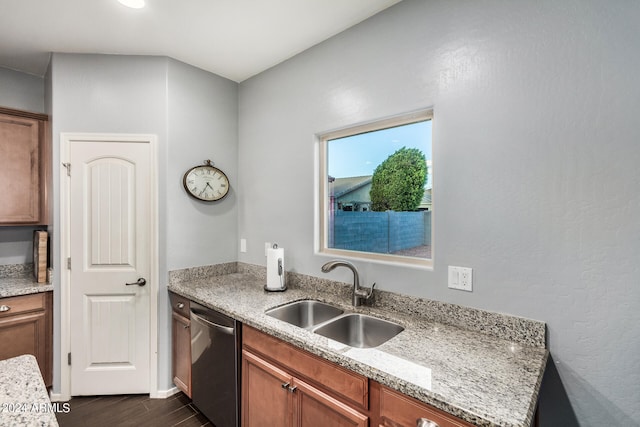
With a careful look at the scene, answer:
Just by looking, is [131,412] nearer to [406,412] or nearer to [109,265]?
[109,265]

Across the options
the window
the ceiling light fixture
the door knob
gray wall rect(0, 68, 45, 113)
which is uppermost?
the ceiling light fixture

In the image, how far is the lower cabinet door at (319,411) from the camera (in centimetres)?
124

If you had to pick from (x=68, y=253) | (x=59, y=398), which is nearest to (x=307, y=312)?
(x=68, y=253)

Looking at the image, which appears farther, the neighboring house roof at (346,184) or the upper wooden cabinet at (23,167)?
the upper wooden cabinet at (23,167)

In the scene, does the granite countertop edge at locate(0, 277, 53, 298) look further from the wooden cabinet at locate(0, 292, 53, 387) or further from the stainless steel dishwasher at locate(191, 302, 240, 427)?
the stainless steel dishwasher at locate(191, 302, 240, 427)

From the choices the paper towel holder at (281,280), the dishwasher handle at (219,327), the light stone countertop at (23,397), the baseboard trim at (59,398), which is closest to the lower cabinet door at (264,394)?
the dishwasher handle at (219,327)

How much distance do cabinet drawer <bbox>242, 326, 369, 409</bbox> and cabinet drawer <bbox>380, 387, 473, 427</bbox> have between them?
85 millimetres

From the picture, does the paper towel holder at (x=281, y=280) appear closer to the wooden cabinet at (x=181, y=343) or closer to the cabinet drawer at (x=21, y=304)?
the wooden cabinet at (x=181, y=343)

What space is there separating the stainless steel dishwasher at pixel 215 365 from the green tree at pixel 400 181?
119cm

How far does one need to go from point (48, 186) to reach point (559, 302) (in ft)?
11.7

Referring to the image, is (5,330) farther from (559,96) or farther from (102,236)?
(559,96)

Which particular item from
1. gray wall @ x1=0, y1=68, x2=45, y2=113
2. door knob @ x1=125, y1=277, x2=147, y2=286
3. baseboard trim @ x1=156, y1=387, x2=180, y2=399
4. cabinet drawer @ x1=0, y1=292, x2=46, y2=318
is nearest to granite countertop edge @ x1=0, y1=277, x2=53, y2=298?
cabinet drawer @ x1=0, y1=292, x2=46, y2=318

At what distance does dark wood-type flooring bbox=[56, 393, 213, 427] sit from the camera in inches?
81.9

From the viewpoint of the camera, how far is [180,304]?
2295 millimetres
